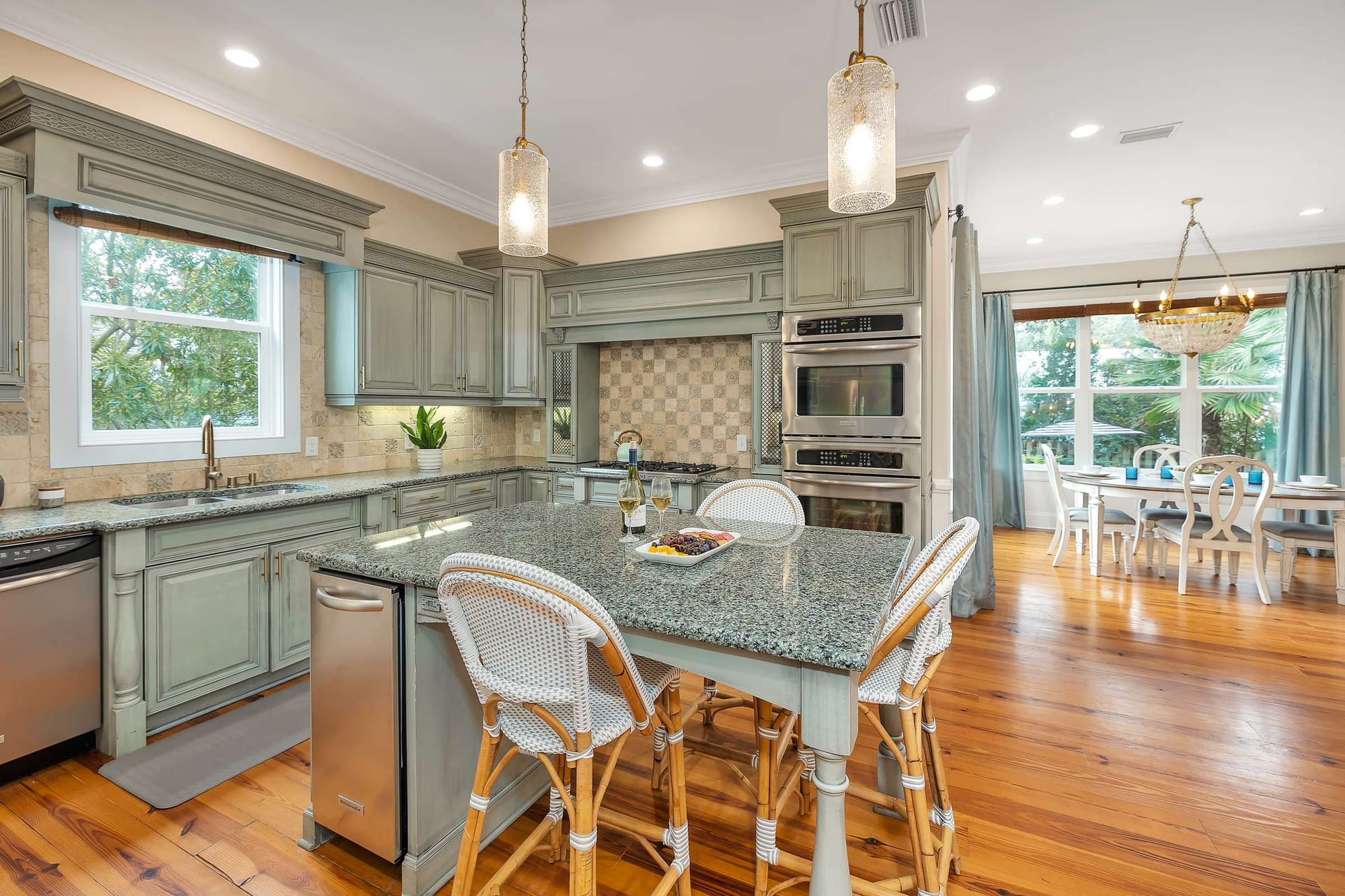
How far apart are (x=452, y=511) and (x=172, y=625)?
1539mm

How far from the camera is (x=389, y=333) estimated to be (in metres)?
3.69

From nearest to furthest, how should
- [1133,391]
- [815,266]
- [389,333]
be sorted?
1. [815,266]
2. [389,333]
3. [1133,391]

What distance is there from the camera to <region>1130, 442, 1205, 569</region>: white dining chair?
485 centimetres

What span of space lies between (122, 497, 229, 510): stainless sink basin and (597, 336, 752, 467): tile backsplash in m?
2.57

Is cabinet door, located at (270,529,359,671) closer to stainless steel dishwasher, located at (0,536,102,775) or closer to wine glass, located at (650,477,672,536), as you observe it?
stainless steel dishwasher, located at (0,536,102,775)

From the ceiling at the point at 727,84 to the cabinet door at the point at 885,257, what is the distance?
2.01ft

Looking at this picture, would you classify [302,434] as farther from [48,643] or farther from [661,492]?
[661,492]

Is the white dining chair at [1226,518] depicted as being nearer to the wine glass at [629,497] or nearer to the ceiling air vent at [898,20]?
the ceiling air vent at [898,20]

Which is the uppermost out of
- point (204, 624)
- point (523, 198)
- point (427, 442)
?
point (523, 198)

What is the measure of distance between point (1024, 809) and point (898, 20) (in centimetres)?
297

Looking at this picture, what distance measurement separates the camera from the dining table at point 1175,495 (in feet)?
13.4

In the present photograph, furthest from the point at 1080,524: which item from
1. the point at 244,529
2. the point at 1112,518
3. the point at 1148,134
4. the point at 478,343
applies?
the point at 244,529

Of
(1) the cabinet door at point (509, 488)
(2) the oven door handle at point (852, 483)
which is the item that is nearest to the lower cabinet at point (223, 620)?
(1) the cabinet door at point (509, 488)

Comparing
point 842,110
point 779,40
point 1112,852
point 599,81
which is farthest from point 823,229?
point 1112,852
